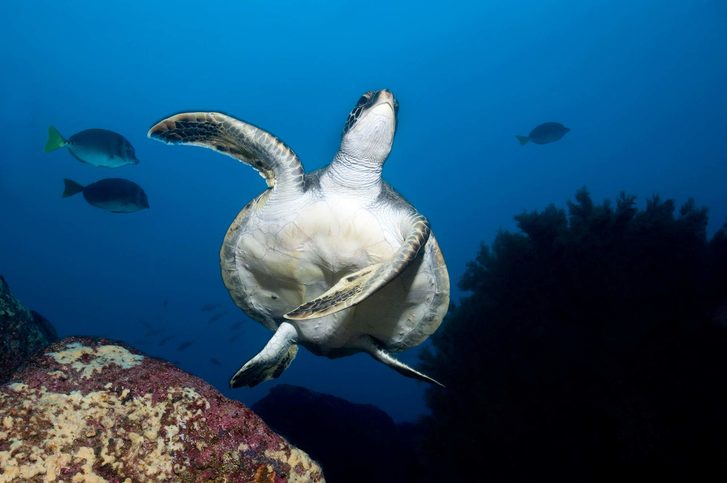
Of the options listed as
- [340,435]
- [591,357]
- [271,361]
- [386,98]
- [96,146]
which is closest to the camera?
[386,98]

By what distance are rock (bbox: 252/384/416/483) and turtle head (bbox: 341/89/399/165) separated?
5360 millimetres

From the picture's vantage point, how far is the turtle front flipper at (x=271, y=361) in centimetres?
280

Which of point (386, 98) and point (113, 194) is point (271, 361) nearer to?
point (386, 98)

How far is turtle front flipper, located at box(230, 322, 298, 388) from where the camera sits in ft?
9.19

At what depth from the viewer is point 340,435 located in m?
6.99

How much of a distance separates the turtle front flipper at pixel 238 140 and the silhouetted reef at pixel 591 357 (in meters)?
4.08

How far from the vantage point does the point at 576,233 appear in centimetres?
536

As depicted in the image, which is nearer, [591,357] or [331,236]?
[331,236]

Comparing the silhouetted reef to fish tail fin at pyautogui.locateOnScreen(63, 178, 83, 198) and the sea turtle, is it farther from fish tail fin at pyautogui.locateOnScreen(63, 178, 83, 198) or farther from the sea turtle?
fish tail fin at pyautogui.locateOnScreen(63, 178, 83, 198)

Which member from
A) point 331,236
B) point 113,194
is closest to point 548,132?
point 331,236

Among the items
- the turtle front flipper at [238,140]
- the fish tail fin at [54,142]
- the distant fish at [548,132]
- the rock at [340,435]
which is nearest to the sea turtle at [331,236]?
the turtle front flipper at [238,140]

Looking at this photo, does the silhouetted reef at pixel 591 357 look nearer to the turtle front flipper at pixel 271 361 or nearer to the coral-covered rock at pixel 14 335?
the turtle front flipper at pixel 271 361

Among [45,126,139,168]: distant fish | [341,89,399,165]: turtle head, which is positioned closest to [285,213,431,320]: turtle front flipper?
[341,89,399,165]: turtle head

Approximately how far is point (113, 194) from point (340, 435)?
18.5 ft
